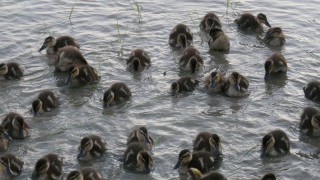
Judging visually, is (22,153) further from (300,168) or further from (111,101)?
(300,168)

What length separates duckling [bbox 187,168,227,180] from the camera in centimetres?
728

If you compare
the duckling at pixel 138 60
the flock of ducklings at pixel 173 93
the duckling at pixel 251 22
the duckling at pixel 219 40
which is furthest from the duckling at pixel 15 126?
the duckling at pixel 251 22

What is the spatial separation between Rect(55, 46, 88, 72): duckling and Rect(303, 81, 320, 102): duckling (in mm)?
2924

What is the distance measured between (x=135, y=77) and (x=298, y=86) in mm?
2126

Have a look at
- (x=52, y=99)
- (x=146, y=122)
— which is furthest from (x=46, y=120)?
(x=146, y=122)

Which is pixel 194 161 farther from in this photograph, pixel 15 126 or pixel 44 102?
pixel 44 102

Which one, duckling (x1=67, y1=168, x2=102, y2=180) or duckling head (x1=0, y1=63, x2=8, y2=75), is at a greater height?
duckling head (x1=0, y1=63, x2=8, y2=75)

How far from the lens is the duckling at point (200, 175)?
287 inches

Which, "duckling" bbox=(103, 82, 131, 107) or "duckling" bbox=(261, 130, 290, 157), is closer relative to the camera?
"duckling" bbox=(261, 130, 290, 157)

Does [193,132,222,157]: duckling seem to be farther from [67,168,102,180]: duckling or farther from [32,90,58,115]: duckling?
[32,90,58,115]: duckling

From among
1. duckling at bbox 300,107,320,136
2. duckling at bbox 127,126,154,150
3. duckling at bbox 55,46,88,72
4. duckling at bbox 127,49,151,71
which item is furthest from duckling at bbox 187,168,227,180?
duckling at bbox 55,46,88,72

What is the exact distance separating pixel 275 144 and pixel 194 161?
95cm

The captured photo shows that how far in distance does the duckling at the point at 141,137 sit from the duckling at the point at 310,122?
1.76 metres

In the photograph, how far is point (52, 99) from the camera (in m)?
9.23
